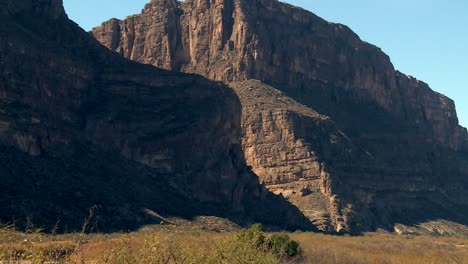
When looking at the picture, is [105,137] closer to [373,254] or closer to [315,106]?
[373,254]

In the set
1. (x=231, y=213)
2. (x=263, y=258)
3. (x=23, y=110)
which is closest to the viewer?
(x=263, y=258)

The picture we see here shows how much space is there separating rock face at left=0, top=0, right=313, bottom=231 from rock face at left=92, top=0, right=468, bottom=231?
20.0 metres

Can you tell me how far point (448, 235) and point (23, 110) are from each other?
82.5 metres

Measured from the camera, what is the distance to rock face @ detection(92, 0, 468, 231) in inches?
4764

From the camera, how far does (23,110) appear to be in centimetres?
7456

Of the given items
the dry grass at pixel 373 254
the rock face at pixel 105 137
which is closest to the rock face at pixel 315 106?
the rock face at pixel 105 137

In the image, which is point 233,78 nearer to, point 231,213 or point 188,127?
point 188,127

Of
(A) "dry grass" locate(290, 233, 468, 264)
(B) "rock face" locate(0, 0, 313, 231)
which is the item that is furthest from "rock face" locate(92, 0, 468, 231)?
(A) "dry grass" locate(290, 233, 468, 264)

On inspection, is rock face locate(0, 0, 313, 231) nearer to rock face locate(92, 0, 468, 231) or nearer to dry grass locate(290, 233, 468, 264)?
dry grass locate(290, 233, 468, 264)

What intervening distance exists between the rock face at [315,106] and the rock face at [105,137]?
65.7 feet

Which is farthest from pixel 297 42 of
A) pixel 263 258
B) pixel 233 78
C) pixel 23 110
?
pixel 263 258

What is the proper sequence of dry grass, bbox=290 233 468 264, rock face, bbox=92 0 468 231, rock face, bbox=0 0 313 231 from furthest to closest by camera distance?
rock face, bbox=92 0 468 231
rock face, bbox=0 0 313 231
dry grass, bbox=290 233 468 264

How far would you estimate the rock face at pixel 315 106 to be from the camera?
397 ft

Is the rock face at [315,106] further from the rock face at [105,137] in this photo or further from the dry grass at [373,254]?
the dry grass at [373,254]
